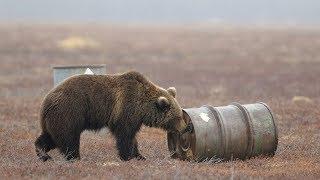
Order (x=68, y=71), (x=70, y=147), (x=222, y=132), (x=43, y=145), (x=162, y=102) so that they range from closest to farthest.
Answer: (x=70, y=147) → (x=222, y=132) → (x=162, y=102) → (x=43, y=145) → (x=68, y=71)

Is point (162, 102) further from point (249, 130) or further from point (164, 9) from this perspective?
point (164, 9)

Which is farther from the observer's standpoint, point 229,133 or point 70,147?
point 229,133

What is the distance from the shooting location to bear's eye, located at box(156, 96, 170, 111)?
1126 cm

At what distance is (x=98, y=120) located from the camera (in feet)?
37.1

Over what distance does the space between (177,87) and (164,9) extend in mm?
151270

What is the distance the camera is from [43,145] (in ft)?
37.5

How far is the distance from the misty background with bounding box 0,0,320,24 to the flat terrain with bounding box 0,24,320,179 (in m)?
95.0

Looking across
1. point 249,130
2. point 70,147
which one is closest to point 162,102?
point 249,130

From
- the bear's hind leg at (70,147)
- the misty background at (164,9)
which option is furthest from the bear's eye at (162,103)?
the misty background at (164,9)

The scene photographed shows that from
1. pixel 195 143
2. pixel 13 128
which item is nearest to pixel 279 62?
pixel 13 128

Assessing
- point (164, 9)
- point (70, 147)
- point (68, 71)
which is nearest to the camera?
point (70, 147)

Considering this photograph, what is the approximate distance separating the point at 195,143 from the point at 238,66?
26575 mm

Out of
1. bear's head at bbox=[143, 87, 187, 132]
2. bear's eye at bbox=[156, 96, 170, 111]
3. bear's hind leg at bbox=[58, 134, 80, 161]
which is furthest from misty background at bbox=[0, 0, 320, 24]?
bear's hind leg at bbox=[58, 134, 80, 161]

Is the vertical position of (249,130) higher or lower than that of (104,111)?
lower
